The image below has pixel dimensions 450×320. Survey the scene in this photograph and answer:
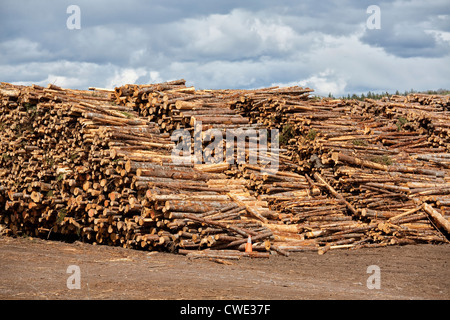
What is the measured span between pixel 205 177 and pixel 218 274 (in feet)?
14.3

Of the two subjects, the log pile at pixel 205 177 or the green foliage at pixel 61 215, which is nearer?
the log pile at pixel 205 177

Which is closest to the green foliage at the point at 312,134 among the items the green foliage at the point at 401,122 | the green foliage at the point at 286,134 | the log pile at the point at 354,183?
the log pile at the point at 354,183

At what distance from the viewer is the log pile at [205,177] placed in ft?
41.9

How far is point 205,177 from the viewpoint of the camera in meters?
14.0

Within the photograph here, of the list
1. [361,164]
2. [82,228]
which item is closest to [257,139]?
[361,164]

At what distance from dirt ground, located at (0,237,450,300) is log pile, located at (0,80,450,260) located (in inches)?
25.1

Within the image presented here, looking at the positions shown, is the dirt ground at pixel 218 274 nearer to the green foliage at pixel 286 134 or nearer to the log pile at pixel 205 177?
the log pile at pixel 205 177

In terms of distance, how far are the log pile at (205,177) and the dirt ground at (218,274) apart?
0.64 metres

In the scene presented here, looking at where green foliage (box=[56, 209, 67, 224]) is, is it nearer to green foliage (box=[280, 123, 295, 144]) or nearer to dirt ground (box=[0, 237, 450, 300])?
dirt ground (box=[0, 237, 450, 300])

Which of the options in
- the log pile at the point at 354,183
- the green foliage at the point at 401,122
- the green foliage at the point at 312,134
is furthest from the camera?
A: the green foliage at the point at 401,122

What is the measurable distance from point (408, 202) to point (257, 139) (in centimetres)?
489

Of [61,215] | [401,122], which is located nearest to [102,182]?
[61,215]

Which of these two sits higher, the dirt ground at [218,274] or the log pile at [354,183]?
the log pile at [354,183]

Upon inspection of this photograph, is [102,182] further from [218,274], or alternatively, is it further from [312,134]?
[312,134]
